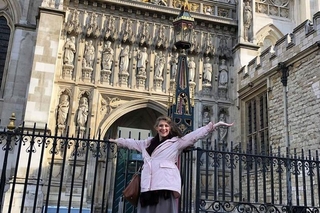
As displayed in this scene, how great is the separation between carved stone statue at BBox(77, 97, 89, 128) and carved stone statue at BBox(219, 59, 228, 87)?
527cm

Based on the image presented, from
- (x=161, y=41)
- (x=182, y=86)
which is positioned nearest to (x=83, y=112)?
(x=161, y=41)

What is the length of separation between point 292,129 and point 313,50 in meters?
2.34

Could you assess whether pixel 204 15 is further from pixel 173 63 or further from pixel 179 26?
pixel 179 26

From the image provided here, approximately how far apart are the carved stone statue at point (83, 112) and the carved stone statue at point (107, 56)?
1.41m

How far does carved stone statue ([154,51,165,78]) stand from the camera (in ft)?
44.3

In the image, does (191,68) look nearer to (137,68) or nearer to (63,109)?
(137,68)

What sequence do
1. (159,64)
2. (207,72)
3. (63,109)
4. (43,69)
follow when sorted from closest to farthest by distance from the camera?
1. (43,69)
2. (63,109)
3. (159,64)
4. (207,72)

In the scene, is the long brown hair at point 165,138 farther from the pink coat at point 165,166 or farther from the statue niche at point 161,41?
the statue niche at point 161,41

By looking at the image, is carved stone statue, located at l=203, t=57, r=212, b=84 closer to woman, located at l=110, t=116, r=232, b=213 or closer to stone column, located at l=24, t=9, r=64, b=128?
stone column, located at l=24, t=9, r=64, b=128

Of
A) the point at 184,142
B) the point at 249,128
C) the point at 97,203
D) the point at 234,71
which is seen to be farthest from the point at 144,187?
the point at 234,71

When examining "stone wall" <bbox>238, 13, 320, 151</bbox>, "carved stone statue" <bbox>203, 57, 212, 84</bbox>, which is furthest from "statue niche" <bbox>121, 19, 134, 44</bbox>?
"stone wall" <bbox>238, 13, 320, 151</bbox>

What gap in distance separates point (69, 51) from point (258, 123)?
7167mm

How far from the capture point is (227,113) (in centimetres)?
1393

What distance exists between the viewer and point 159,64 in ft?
44.5
